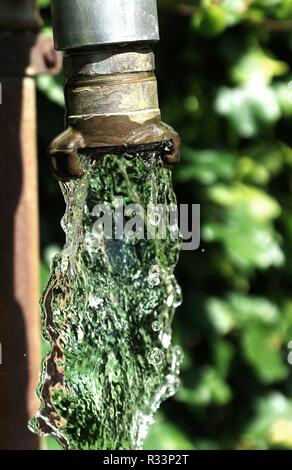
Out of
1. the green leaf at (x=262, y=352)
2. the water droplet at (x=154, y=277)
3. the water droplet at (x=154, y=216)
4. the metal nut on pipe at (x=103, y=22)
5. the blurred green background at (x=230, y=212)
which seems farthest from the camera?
the green leaf at (x=262, y=352)

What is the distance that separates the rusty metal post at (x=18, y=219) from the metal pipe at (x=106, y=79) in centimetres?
26

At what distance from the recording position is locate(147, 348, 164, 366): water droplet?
3.56 ft

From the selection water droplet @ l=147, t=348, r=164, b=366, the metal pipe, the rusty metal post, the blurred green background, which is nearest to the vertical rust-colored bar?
the rusty metal post

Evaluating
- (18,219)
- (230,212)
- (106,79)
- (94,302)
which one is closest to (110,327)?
(94,302)

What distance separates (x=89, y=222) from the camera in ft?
3.58

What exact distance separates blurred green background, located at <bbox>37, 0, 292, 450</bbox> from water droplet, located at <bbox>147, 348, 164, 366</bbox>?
0.37m

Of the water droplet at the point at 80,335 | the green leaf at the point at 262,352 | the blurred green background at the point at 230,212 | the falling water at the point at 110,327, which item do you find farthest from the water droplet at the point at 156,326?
the green leaf at the point at 262,352

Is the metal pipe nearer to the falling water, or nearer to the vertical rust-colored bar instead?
the falling water

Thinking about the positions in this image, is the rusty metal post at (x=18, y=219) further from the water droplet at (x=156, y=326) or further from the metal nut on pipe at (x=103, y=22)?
the metal nut on pipe at (x=103, y=22)

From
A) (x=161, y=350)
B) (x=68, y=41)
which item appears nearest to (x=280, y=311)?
(x=161, y=350)

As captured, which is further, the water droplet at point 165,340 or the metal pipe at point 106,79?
the water droplet at point 165,340

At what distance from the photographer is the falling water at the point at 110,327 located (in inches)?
37.2

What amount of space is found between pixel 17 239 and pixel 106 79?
0.33 metres
